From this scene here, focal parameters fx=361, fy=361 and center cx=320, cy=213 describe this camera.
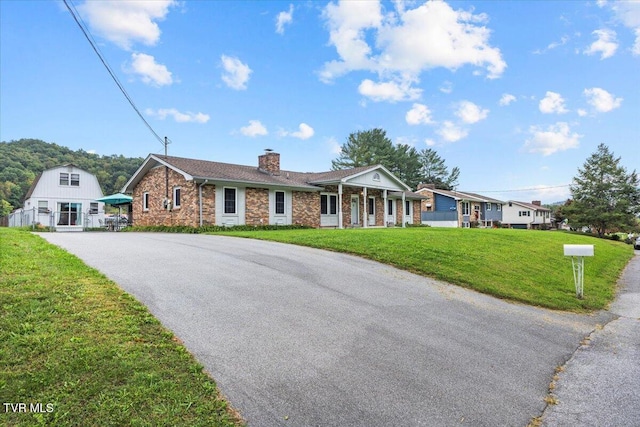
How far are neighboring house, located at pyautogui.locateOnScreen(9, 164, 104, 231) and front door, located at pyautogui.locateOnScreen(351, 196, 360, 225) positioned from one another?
18477mm

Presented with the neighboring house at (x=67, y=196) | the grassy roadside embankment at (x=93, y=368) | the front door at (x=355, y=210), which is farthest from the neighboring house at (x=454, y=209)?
the grassy roadside embankment at (x=93, y=368)

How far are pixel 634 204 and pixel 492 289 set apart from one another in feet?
148

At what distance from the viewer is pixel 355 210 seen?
83.8ft

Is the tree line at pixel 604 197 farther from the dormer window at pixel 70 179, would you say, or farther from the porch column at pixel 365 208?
the dormer window at pixel 70 179

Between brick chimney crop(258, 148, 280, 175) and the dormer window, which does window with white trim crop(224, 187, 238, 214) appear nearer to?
brick chimney crop(258, 148, 280, 175)

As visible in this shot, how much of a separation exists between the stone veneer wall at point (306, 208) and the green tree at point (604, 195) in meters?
34.6

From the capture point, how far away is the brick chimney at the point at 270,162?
23031 mm

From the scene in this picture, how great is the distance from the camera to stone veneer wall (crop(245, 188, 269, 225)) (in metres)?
19.4

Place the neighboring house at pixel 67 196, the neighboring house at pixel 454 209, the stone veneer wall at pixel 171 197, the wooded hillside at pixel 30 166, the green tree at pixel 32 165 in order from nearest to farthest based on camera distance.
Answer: the stone veneer wall at pixel 171 197 → the neighboring house at pixel 67 196 → the neighboring house at pixel 454 209 → the wooded hillside at pixel 30 166 → the green tree at pixel 32 165

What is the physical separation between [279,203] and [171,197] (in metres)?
5.87

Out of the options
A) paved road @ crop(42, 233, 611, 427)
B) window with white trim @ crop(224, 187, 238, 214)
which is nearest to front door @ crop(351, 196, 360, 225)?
window with white trim @ crop(224, 187, 238, 214)

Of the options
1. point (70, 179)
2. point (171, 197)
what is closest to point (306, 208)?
point (171, 197)

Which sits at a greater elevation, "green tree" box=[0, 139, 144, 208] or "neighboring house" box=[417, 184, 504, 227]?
"green tree" box=[0, 139, 144, 208]

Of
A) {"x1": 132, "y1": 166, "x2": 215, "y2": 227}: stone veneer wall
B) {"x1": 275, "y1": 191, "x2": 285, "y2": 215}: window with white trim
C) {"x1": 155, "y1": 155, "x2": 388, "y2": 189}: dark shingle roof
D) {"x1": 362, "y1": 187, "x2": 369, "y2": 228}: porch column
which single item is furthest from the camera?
{"x1": 362, "y1": 187, "x2": 369, "y2": 228}: porch column
